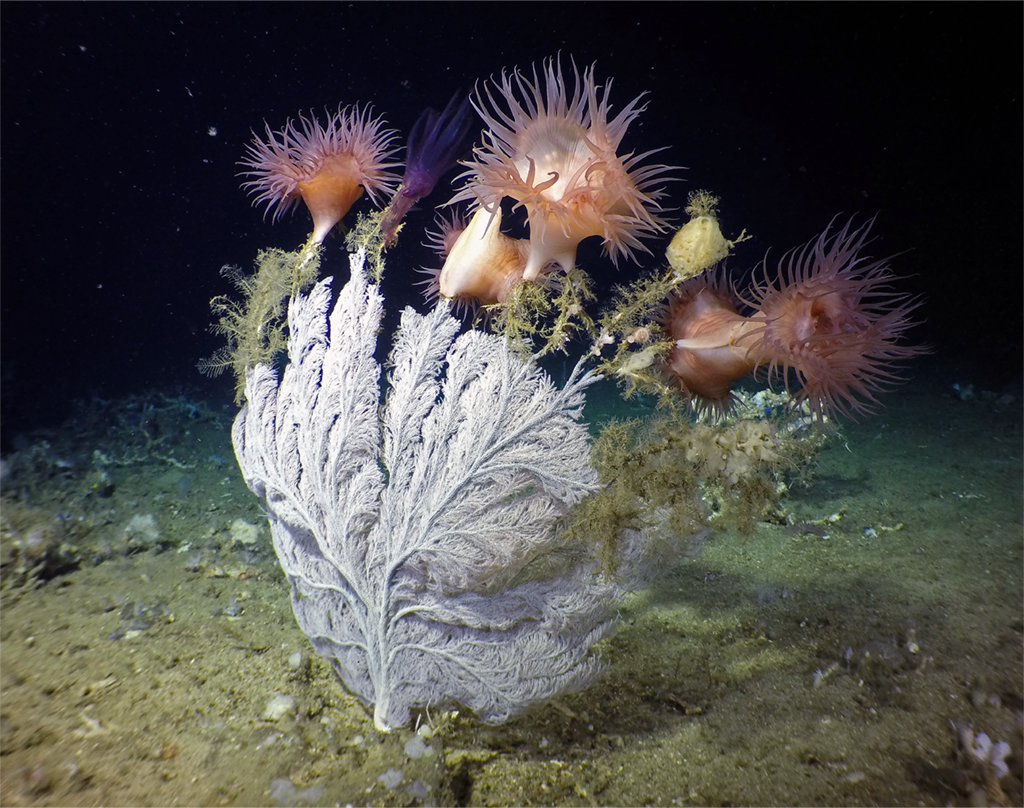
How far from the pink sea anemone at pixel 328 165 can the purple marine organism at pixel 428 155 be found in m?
0.20

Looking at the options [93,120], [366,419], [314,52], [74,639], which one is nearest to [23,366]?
[93,120]

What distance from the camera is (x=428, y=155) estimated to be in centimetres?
301

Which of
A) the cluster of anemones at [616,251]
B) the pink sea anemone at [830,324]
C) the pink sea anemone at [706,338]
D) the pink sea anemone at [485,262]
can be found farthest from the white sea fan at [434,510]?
the pink sea anemone at [830,324]

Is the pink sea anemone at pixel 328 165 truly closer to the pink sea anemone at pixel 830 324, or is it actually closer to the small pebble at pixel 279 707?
the pink sea anemone at pixel 830 324

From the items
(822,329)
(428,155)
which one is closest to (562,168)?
(428,155)

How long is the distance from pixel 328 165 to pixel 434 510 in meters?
2.37

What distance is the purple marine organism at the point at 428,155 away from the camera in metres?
3.00

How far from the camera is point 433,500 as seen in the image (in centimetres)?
255

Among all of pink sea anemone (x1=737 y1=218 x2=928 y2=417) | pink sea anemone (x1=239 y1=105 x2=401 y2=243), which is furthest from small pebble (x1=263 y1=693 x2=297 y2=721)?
pink sea anemone (x1=737 y1=218 x2=928 y2=417)

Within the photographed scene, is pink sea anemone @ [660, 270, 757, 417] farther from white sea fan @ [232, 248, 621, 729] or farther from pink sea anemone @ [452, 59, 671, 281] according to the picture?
white sea fan @ [232, 248, 621, 729]

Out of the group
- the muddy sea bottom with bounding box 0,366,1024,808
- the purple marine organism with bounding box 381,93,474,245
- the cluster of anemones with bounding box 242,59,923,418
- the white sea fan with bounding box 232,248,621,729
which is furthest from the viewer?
the purple marine organism with bounding box 381,93,474,245

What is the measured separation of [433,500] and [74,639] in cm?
302

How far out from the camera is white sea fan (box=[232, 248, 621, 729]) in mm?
2508

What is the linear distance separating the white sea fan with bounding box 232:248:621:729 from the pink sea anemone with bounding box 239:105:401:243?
754 mm
